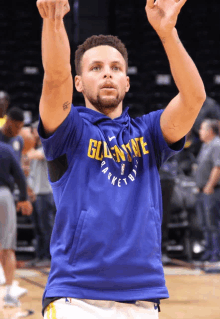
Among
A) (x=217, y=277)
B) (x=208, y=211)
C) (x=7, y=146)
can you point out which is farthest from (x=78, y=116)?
(x=208, y=211)

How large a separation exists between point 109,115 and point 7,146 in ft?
11.5

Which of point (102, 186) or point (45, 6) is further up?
point (45, 6)

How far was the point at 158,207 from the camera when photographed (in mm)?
2047

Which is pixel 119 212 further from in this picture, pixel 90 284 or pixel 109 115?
pixel 109 115

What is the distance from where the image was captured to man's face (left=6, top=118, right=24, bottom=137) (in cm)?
573

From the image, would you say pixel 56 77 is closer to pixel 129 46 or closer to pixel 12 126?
pixel 12 126

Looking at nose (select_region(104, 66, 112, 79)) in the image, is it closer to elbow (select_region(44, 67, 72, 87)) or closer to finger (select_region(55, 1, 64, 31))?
elbow (select_region(44, 67, 72, 87))

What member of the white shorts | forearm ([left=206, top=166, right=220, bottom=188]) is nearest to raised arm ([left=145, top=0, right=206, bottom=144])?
the white shorts

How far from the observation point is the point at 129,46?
40.3 feet

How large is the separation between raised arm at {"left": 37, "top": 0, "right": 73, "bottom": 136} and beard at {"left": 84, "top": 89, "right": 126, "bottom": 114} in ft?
0.77

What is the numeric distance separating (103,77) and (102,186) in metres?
0.45

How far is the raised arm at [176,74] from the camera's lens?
75.4 inches

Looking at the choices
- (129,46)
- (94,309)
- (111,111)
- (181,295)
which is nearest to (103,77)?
(111,111)

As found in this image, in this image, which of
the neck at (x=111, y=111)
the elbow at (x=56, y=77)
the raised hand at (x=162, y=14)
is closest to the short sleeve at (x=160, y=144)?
the neck at (x=111, y=111)
